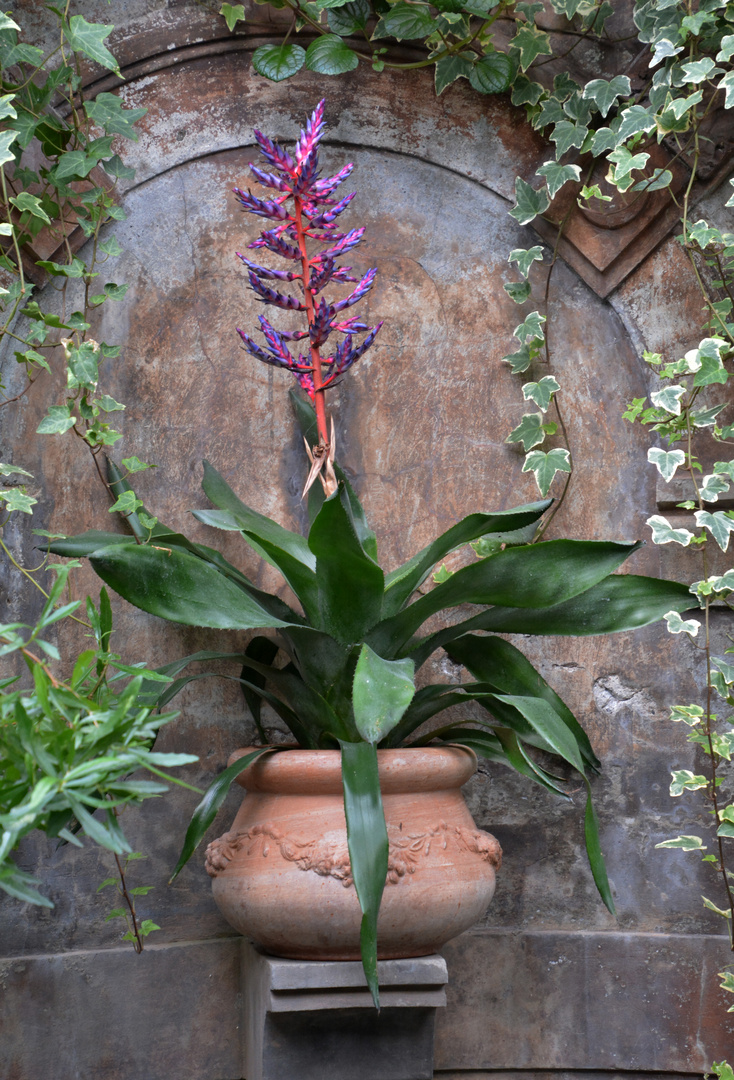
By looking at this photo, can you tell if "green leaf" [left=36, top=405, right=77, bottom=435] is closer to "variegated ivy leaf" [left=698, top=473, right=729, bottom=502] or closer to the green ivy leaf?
the green ivy leaf

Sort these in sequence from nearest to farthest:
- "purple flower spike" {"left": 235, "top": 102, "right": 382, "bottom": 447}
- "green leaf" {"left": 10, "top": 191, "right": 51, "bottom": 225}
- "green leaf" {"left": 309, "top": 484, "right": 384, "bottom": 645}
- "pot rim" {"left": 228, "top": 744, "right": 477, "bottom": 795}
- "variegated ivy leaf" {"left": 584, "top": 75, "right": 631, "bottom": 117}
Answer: "green leaf" {"left": 309, "top": 484, "right": 384, "bottom": 645} < "pot rim" {"left": 228, "top": 744, "right": 477, "bottom": 795} < "purple flower spike" {"left": 235, "top": 102, "right": 382, "bottom": 447} < "green leaf" {"left": 10, "top": 191, "right": 51, "bottom": 225} < "variegated ivy leaf" {"left": 584, "top": 75, "right": 631, "bottom": 117}

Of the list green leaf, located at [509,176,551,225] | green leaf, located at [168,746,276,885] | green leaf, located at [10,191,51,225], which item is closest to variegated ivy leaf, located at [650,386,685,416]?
green leaf, located at [509,176,551,225]

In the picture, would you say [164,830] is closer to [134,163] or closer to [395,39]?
[134,163]

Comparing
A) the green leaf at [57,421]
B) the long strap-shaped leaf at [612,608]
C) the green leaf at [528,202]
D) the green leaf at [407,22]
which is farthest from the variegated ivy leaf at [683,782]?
the green leaf at [407,22]

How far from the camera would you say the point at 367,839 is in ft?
4.24

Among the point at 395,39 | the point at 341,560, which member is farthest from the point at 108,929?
the point at 395,39

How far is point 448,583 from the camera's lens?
154 centimetres

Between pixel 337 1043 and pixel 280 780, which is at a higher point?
pixel 280 780

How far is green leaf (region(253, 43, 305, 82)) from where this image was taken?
1927 mm

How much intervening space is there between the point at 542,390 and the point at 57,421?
3.33ft

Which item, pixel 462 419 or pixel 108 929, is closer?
pixel 108 929

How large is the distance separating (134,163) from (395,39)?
0.67 metres

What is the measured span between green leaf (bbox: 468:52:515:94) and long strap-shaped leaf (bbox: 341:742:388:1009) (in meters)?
1.48

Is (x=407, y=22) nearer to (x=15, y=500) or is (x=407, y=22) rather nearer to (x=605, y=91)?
(x=605, y=91)
